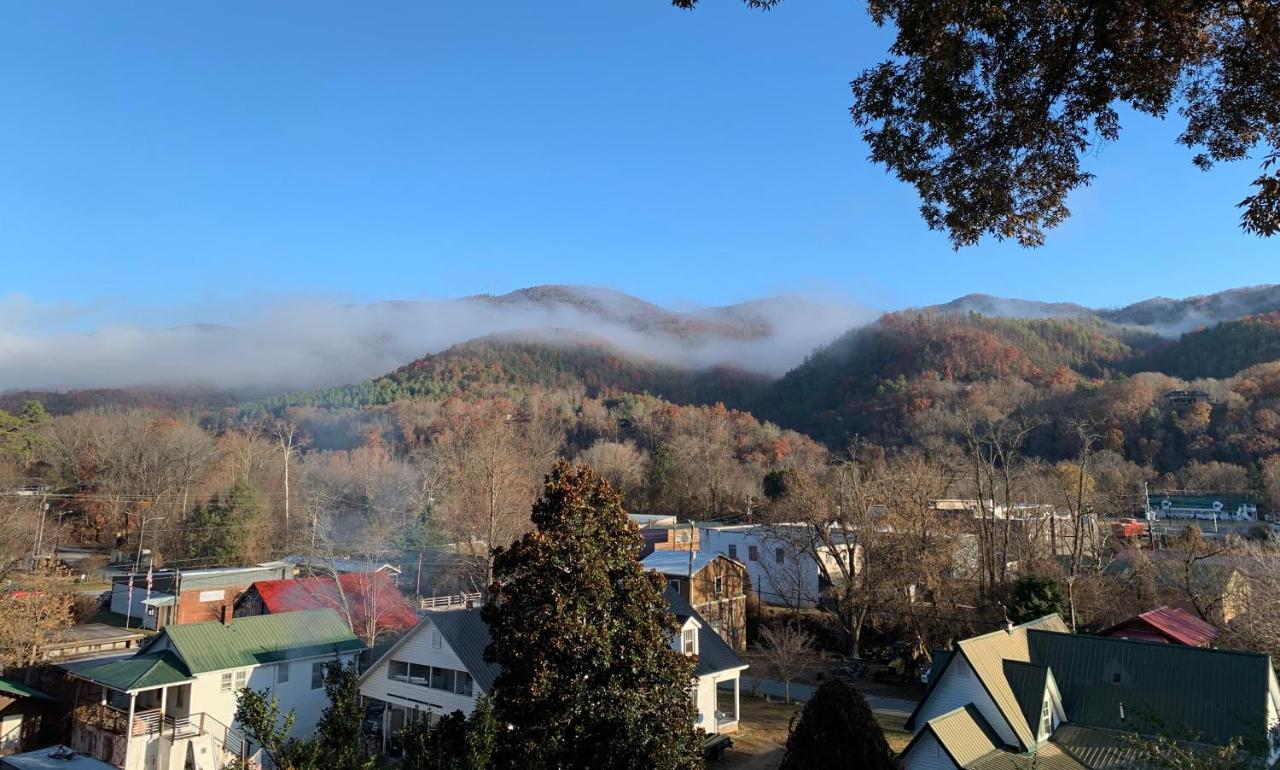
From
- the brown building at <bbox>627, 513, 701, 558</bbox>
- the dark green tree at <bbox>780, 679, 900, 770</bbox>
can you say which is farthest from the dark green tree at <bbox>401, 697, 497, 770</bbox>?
the brown building at <bbox>627, 513, 701, 558</bbox>

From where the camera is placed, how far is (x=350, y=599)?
3628cm

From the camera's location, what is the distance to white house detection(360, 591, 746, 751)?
22312mm

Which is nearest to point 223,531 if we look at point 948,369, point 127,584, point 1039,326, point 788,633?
point 127,584

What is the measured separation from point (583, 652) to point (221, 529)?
160 ft

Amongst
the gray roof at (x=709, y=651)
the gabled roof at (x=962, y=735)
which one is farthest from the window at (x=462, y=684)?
the gabled roof at (x=962, y=735)

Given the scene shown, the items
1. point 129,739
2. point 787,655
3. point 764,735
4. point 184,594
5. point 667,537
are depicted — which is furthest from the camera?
point 667,537

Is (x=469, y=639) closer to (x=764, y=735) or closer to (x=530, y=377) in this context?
(x=764, y=735)

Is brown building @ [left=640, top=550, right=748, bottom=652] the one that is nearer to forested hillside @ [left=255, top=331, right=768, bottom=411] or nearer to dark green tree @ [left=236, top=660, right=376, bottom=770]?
dark green tree @ [left=236, top=660, right=376, bottom=770]

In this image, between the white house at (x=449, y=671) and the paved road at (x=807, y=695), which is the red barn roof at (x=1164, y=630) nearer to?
the paved road at (x=807, y=695)

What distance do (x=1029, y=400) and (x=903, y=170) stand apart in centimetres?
11030

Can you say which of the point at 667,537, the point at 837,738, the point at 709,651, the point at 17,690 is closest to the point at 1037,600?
the point at 709,651

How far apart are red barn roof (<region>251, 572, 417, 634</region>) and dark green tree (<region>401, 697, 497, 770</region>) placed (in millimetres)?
24363

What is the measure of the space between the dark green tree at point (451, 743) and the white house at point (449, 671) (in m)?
10.8

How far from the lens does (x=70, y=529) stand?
65938mm
